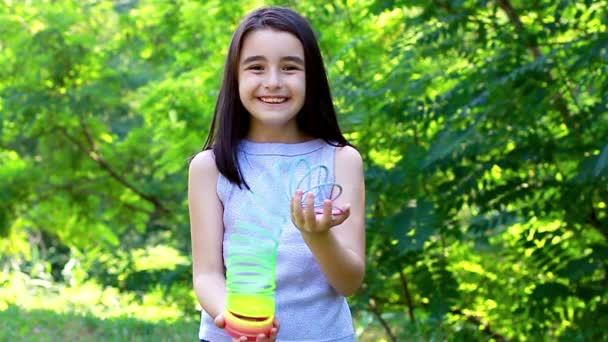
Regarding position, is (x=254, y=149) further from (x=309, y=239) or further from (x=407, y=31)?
(x=407, y=31)

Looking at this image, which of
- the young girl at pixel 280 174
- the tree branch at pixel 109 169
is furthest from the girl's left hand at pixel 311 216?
the tree branch at pixel 109 169

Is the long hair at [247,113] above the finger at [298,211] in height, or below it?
above

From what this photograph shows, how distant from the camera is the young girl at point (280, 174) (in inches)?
98.0

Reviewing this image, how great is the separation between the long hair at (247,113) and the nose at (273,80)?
100 mm

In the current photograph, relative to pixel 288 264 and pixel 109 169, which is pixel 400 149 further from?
pixel 109 169

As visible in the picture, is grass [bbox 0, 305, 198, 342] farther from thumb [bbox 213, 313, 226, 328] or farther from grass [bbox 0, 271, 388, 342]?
thumb [bbox 213, 313, 226, 328]

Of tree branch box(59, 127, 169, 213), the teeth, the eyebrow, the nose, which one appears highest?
tree branch box(59, 127, 169, 213)

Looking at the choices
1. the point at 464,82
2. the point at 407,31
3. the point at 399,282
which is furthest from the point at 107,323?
the point at 464,82

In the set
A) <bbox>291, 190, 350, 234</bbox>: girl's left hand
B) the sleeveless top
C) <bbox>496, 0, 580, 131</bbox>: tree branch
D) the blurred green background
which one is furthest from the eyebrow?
<bbox>496, 0, 580, 131</bbox>: tree branch

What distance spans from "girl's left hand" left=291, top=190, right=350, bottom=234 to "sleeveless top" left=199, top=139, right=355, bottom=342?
0.22 meters

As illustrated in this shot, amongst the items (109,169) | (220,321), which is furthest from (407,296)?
(109,169)

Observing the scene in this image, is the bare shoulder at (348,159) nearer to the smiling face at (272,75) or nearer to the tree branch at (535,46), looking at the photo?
the smiling face at (272,75)

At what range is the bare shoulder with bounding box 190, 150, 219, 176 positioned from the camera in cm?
263

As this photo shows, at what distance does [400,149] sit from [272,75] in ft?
10.4
